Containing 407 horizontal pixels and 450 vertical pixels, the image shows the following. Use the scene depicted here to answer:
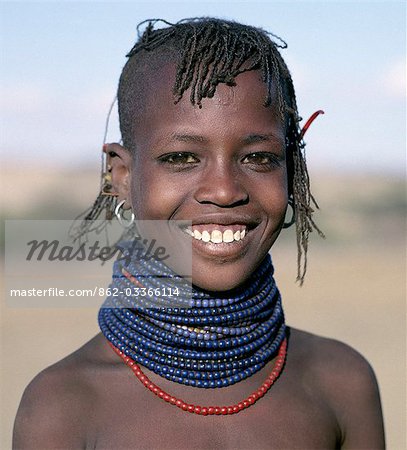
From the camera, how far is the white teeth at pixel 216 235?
2.54 metres

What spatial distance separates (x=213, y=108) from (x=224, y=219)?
0.35 metres

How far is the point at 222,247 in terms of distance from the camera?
100 inches

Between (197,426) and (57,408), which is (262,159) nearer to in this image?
(197,426)

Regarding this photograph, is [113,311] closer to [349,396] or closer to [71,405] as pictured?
[71,405]

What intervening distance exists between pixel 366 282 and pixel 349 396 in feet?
34.7

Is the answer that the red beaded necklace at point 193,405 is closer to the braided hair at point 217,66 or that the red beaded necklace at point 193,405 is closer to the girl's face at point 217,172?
the girl's face at point 217,172

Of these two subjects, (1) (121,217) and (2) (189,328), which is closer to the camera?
(2) (189,328)

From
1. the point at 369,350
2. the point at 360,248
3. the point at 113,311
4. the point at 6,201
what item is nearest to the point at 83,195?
the point at 6,201

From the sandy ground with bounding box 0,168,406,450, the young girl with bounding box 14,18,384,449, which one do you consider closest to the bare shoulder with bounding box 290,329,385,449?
the young girl with bounding box 14,18,384,449

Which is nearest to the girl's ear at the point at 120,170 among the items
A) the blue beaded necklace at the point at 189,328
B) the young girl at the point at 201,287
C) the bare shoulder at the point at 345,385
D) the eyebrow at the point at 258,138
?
the young girl at the point at 201,287

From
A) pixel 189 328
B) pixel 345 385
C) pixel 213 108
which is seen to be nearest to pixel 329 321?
pixel 345 385

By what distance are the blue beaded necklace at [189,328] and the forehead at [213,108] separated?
1.71ft

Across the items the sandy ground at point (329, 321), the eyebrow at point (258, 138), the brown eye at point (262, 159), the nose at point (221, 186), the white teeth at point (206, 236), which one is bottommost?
the sandy ground at point (329, 321)

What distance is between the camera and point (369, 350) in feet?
29.6
